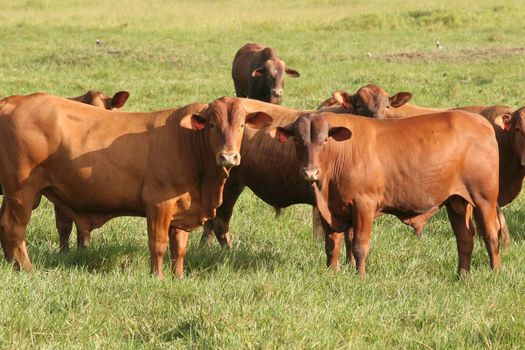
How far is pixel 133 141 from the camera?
702cm

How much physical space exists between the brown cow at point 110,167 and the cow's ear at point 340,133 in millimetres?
562

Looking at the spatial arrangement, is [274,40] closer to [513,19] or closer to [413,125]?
→ [513,19]

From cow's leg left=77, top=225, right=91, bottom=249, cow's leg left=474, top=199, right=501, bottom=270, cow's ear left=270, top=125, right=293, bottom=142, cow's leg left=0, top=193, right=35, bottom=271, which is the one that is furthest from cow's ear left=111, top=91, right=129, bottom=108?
cow's leg left=474, top=199, right=501, bottom=270

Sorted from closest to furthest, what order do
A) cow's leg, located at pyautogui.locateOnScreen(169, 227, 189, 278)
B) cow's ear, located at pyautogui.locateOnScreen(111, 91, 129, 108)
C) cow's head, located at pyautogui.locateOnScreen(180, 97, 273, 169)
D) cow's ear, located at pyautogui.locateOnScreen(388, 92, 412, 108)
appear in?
cow's head, located at pyautogui.locateOnScreen(180, 97, 273, 169)
cow's leg, located at pyautogui.locateOnScreen(169, 227, 189, 278)
cow's ear, located at pyautogui.locateOnScreen(111, 91, 129, 108)
cow's ear, located at pyautogui.locateOnScreen(388, 92, 412, 108)

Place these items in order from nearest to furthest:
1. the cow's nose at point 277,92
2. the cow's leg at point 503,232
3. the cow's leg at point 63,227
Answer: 1. the cow's leg at point 63,227
2. the cow's leg at point 503,232
3. the cow's nose at point 277,92

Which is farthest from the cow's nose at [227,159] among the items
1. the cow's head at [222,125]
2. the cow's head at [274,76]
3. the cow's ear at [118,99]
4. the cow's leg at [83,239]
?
the cow's head at [274,76]

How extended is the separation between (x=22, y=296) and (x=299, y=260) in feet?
8.78

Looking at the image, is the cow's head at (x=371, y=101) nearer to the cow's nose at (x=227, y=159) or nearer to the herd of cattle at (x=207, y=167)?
the herd of cattle at (x=207, y=167)

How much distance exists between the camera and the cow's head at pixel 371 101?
9.67m

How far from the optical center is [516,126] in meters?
8.48

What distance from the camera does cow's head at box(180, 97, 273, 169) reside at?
655cm

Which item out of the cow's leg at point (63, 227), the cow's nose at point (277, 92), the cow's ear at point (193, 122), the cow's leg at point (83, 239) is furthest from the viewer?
the cow's nose at point (277, 92)

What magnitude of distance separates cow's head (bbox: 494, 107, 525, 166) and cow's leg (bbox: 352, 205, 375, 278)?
6.82ft

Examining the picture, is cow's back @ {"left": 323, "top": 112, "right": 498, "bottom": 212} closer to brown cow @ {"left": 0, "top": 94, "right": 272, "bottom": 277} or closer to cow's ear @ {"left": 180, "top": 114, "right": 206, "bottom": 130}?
brown cow @ {"left": 0, "top": 94, "right": 272, "bottom": 277}
